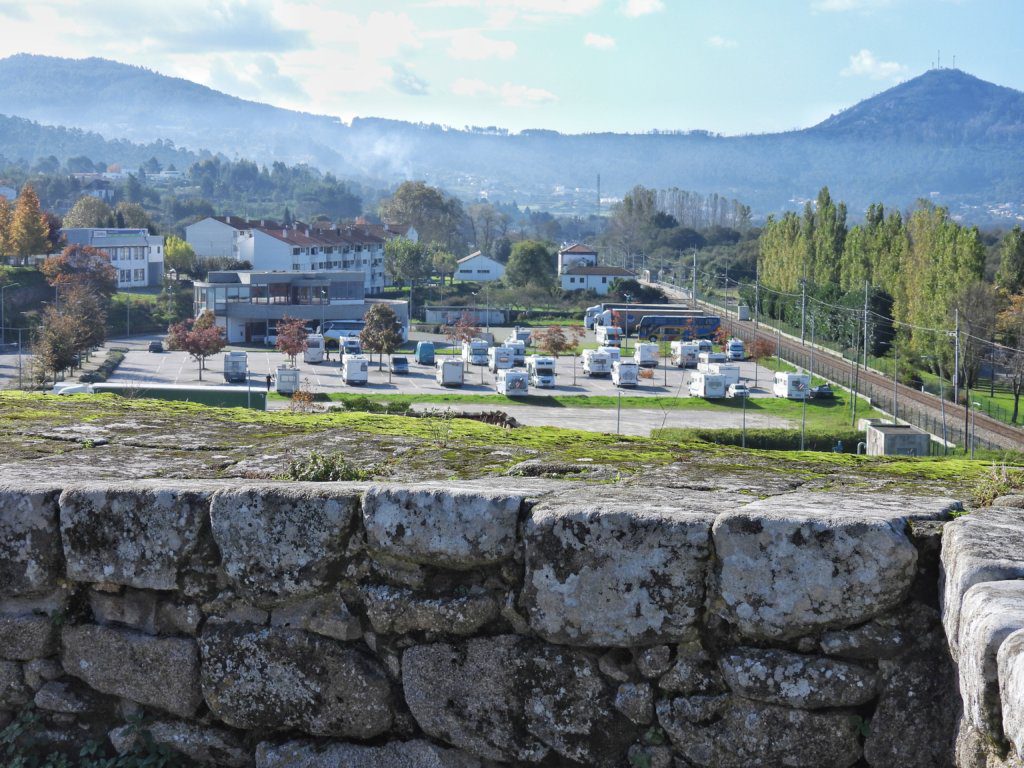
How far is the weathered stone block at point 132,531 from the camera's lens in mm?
3432

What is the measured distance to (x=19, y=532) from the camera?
3562mm

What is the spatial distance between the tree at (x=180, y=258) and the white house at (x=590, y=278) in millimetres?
25511

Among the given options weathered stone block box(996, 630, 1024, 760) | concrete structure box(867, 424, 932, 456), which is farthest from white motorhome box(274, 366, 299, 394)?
weathered stone block box(996, 630, 1024, 760)

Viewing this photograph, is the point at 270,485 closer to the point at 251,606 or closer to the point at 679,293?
the point at 251,606

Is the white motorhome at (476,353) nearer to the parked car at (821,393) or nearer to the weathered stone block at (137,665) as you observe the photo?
the parked car at (821,393)

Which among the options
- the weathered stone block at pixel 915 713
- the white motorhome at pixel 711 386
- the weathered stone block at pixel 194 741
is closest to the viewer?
the weathered stone block at pixel 915 713

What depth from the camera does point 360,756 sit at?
3279mm

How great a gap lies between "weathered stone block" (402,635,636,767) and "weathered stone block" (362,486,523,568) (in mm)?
232

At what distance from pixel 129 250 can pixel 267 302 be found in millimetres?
20443

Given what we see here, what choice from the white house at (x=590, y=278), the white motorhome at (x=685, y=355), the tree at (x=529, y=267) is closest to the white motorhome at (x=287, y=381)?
the white motorhome at (x=685, y=355)

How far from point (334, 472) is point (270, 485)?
18.8 inches

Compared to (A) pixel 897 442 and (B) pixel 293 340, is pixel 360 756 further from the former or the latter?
(B) pixel 293 340

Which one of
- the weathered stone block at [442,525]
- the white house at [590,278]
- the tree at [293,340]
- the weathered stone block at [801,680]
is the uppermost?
the weathered stone block at [442,525]

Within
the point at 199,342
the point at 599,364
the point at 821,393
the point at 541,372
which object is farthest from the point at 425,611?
the point at 599,364
